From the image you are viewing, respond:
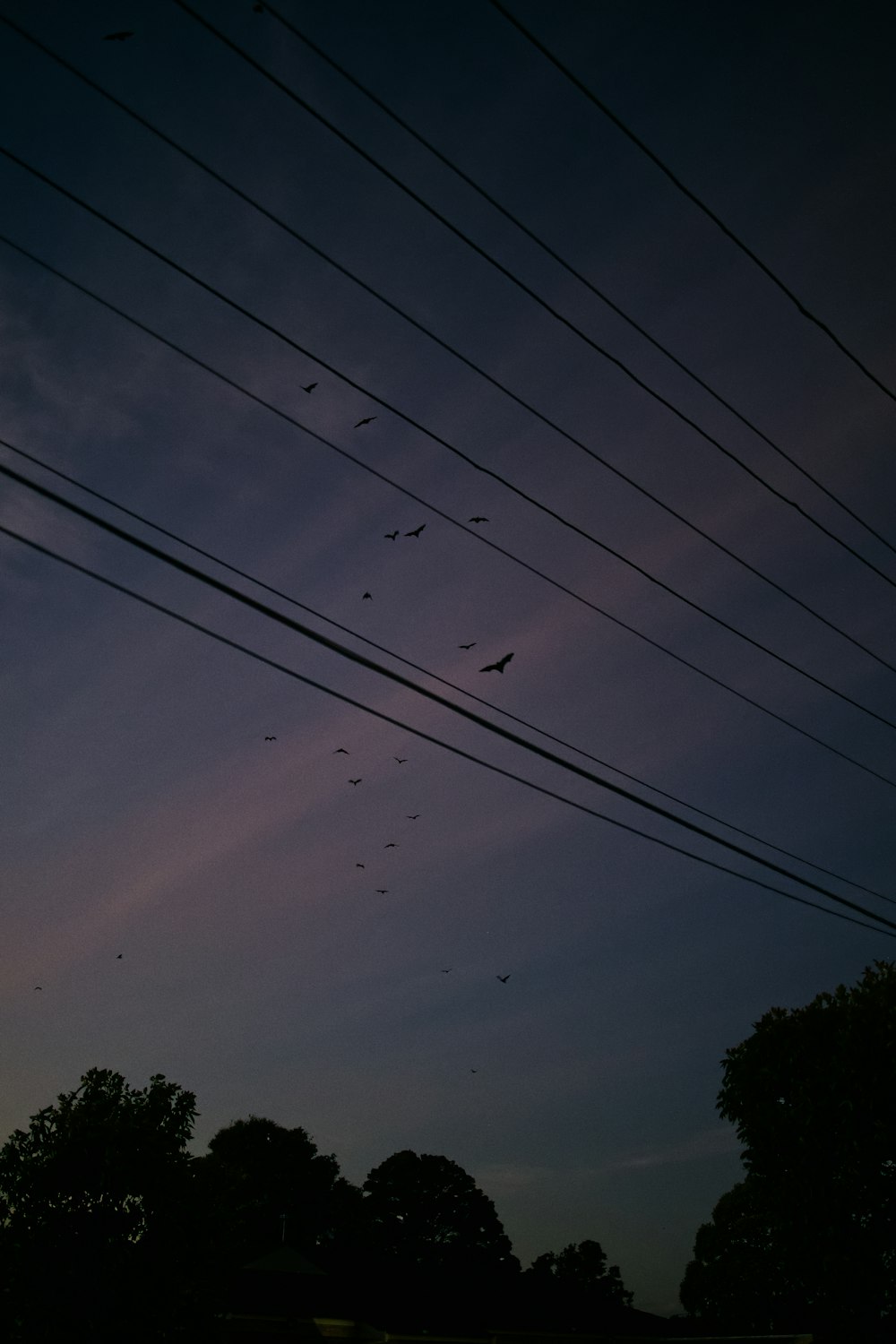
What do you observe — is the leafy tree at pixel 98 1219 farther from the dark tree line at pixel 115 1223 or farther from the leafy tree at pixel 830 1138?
the leafy tree at pixel 830 1138

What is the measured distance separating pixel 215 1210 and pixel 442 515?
49.9ft

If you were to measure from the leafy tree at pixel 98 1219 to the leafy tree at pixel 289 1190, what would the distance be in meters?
54.4

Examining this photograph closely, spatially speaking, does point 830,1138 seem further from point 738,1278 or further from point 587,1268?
point 587,1268

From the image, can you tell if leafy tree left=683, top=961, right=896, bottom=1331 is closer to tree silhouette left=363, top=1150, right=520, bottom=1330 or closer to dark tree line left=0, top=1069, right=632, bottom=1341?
dark tree line left=0, top=1069, right=632, bottom=1341

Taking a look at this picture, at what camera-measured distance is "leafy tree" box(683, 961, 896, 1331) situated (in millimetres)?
24391

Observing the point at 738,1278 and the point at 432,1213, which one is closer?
the point at 738,1278

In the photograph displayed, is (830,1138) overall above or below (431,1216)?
above

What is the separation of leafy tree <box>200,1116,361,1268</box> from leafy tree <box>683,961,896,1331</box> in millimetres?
50951

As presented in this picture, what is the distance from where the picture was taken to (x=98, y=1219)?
1827 centimetres

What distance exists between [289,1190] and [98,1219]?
2454 inches

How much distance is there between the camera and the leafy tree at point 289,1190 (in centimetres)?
7056

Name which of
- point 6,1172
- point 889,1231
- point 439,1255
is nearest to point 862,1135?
point 889,1231

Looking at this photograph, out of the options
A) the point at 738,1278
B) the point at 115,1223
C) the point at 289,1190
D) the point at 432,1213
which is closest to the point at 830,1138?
the point at 115,1223

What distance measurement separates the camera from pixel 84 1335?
17.0 m
